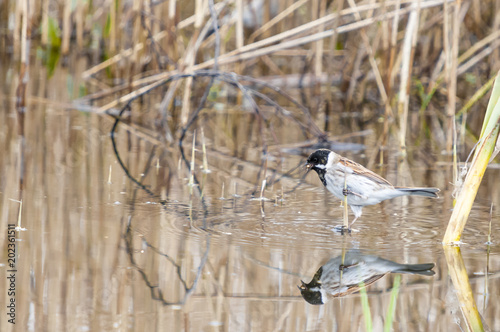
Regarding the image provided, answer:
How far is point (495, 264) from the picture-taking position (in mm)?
3723

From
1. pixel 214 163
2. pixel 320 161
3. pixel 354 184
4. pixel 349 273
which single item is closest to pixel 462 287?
pixel 349 273

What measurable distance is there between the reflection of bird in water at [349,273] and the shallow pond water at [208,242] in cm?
6

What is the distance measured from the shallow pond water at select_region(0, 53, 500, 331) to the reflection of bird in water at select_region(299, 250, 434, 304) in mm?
56

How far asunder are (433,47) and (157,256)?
24.5 ft

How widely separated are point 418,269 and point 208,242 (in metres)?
1.09

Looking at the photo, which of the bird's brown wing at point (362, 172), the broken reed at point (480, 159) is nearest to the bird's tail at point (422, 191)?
the bird's brown wing at point (362, 172)

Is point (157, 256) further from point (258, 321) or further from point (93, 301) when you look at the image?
point (258, 321)

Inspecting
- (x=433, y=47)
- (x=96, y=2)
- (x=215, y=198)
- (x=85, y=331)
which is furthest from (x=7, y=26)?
(x=85, y=331)

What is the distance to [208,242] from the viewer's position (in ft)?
13.1

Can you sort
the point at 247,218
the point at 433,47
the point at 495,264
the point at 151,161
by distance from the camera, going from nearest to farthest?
the point at 495,264 → the point at 247,218 → the point at 151,161 → the point at 433,47

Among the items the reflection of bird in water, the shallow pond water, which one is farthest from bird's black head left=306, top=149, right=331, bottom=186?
the reflection of bird in water

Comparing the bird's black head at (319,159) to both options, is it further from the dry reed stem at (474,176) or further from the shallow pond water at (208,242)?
the dry reed stem at (474,176)

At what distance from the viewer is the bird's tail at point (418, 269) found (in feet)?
11.8

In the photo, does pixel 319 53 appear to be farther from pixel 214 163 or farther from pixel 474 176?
pixel 474 176
